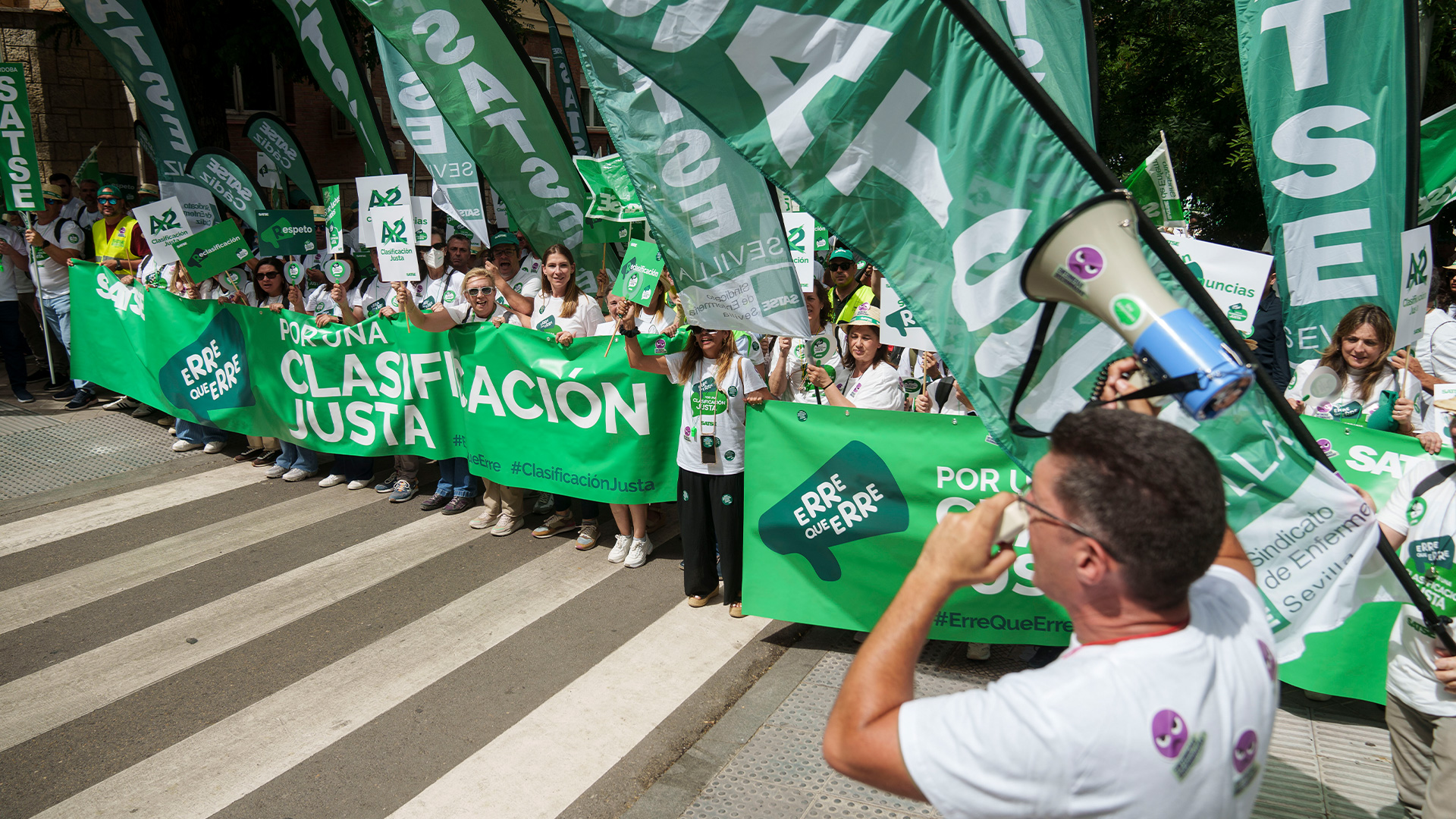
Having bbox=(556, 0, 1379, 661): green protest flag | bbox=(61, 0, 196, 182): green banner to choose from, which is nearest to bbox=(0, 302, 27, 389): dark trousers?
bbox=(61, 0, 196, 182): green banner

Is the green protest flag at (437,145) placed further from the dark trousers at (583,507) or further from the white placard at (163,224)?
the white placard at (163,224)

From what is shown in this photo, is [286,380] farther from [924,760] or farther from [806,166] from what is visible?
[924,760]

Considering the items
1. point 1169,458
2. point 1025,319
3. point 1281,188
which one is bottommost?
point 1169,458

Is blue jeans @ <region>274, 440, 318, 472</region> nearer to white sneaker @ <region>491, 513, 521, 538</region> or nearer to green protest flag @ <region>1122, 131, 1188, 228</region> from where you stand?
white sneaker @ <region>491, 513, 521, 538</region>

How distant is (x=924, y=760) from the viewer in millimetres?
1472

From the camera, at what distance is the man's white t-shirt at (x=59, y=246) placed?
1005cm

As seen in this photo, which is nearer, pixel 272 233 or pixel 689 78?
pixel 689 78

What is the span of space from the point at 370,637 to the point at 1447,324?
6502 millimetres

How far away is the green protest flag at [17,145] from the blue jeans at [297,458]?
364cm

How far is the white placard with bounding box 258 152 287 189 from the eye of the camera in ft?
35.1

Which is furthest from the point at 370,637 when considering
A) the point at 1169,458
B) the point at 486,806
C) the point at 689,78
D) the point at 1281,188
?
the point at 1281,188

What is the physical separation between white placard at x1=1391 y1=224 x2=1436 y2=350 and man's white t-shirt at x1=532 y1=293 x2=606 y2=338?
4823mm

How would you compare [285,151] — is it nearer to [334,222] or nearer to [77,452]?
[334,222]

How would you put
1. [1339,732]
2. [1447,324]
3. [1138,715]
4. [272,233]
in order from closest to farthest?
[1138,715] → [1339,732] → [1447,324] → [272,233]
